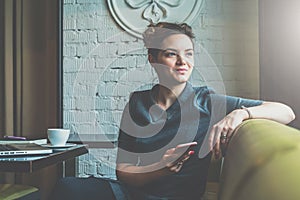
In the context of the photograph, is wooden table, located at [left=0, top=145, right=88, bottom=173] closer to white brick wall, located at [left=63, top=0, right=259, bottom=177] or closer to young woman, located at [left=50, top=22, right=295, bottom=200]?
young woman, located at [left=50, top=22, right=295, bottom=200]

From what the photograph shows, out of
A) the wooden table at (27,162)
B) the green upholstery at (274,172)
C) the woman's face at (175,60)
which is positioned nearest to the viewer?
the green upholstery at (274,172)

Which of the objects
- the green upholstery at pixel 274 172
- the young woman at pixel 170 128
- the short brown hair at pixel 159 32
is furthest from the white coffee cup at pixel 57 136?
the green upholstery at pixel 274 172

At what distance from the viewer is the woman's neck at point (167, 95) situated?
170 centimetres

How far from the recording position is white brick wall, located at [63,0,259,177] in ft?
5.72

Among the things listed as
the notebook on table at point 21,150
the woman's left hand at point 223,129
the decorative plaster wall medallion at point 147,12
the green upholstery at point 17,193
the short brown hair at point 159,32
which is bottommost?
the green upholstery at point 17,193

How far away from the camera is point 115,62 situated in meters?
1.85

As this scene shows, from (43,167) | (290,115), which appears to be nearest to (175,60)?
(290,115)

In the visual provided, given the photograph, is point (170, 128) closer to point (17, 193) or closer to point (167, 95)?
point (167, 95)

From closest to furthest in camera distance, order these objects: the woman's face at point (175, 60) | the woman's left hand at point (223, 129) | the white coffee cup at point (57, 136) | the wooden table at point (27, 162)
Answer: the wooden table at point (27, 162) → the woman's left hand at point (223, 129) → the white coffee cup at point (57, 136) → the woman's face at point (175, 60)

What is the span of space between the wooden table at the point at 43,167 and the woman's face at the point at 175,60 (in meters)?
0.50

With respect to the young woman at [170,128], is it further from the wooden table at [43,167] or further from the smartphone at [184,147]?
the wooden table at [43,167]

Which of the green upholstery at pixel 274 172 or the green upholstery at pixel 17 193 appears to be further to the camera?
the green upholstery at pixel 17 193

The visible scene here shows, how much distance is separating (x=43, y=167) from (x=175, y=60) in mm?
754

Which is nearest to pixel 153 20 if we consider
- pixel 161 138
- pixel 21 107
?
pixel 161 138
